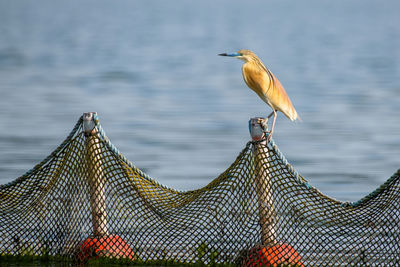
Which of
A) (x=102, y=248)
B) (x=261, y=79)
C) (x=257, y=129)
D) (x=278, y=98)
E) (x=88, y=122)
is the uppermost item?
(x=261, y=79)

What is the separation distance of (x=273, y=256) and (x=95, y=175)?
1789 mm

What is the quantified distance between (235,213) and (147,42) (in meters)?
46.4

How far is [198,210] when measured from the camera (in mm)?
7305

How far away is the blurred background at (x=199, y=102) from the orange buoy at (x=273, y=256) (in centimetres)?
474

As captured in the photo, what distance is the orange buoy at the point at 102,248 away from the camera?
7.46 meters

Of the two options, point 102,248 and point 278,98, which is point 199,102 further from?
point 102,248

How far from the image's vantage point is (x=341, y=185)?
12672 millimetres

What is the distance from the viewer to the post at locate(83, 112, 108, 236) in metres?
7.38

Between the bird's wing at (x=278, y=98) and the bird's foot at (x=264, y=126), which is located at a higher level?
the bird's wing at (x=278, y=98)

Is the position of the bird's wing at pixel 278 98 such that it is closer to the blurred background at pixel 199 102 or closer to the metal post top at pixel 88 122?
the metal post top at pixel 88 122

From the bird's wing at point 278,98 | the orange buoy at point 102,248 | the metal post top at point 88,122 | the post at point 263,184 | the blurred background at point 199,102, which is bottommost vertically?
the orange buoy at point 102,248

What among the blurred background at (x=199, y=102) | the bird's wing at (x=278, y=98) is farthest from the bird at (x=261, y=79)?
the blurred background at (x=199, y=102)

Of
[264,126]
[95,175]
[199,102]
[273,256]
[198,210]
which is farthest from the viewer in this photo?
[199,102]

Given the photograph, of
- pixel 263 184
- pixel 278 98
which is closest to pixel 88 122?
pixel 263 184
